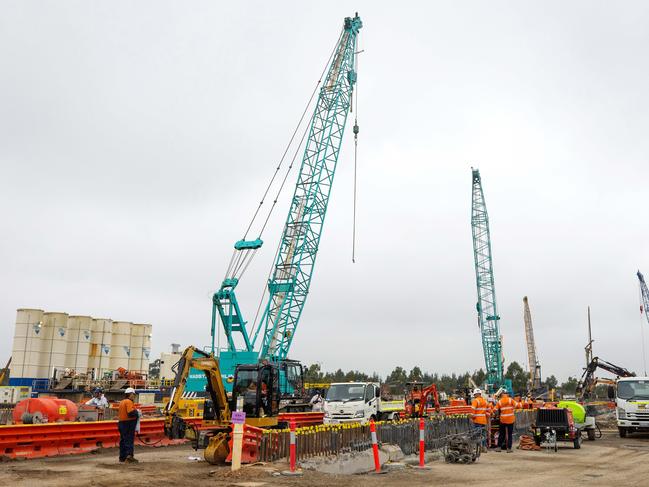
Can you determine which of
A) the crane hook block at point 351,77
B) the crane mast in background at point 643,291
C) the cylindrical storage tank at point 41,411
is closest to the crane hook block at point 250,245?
the crane hook block at point 351,77

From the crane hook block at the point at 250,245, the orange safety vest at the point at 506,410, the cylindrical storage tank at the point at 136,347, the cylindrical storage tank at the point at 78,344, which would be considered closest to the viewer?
the orange safety vest at the point at 506,410

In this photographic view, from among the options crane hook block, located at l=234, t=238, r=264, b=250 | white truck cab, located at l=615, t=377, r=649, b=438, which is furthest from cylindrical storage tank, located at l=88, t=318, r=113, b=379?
white truck cab, located at l=615, t=377, r=649, b=438

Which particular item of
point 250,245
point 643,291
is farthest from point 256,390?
point 643,291

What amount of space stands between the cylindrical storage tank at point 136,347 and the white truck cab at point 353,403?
3738 centimetres

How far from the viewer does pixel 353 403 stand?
22797 millimetres

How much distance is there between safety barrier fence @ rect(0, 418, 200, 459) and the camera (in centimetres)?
1573

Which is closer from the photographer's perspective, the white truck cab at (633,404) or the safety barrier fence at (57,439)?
the safety barrier fence at (57,439)

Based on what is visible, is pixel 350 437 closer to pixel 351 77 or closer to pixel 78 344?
pixel 351 77

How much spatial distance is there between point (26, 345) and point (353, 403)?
3405cm

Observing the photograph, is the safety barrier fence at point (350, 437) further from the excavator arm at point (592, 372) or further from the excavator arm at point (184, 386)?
the excavator arm at point (592, 372)

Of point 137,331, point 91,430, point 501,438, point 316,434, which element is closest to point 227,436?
point 316,434

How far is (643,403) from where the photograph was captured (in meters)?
23.0

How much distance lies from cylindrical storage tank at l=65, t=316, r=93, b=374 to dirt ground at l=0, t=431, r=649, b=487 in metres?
34.9

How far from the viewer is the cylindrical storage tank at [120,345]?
178 ft
